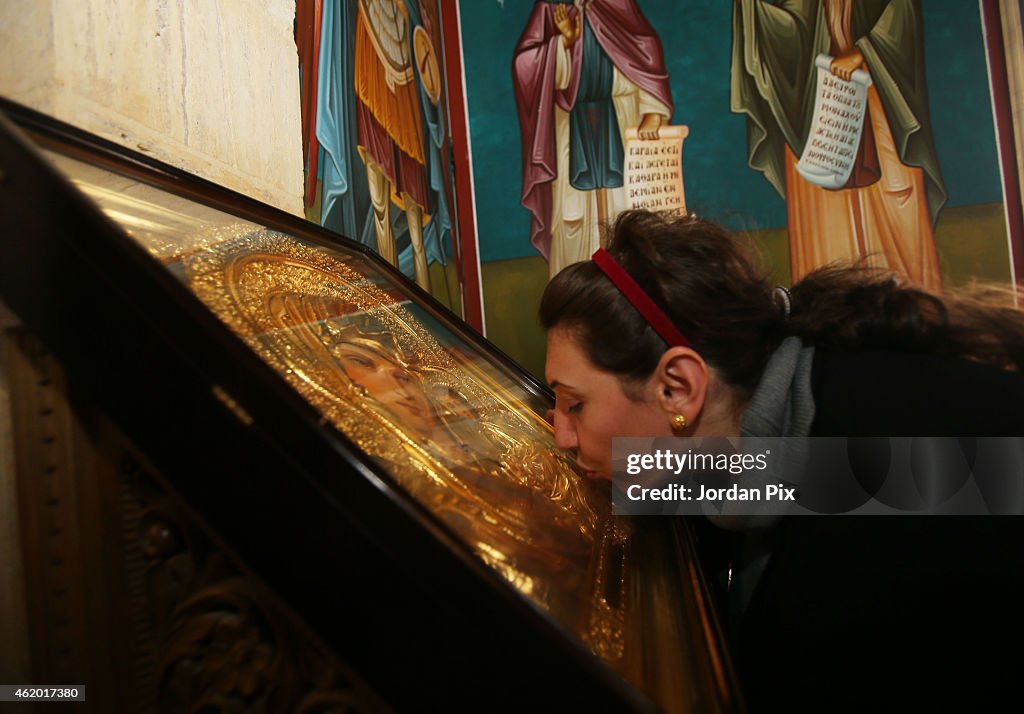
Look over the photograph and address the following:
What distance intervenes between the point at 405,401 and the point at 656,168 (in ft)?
16.2

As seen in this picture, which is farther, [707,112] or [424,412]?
[707,112]

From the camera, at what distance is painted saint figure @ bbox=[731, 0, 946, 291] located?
5.24m

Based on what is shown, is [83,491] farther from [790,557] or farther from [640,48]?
[640,48]

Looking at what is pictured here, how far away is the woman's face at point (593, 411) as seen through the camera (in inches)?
54.4

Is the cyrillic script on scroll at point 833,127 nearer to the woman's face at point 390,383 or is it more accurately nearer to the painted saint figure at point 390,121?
the painted saint figure at point 390,121

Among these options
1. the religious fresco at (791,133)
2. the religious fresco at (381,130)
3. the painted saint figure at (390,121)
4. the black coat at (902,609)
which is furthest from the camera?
the religious fresco at (791,133)

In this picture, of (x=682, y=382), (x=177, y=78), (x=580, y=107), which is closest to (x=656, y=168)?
(x=580, y=107)

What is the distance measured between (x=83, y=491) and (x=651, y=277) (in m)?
1.11

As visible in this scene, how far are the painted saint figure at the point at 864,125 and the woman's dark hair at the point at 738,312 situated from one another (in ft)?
14.0

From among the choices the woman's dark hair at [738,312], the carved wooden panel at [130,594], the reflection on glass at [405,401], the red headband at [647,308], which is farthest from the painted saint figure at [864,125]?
the carved wooden panel at [130,594]

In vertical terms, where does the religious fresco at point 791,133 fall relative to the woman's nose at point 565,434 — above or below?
above

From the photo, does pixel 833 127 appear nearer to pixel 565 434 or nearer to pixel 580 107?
pixel 580 107

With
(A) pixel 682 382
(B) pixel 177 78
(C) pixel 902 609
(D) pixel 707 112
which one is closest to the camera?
(C) pixel 902 609

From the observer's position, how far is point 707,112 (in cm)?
554
